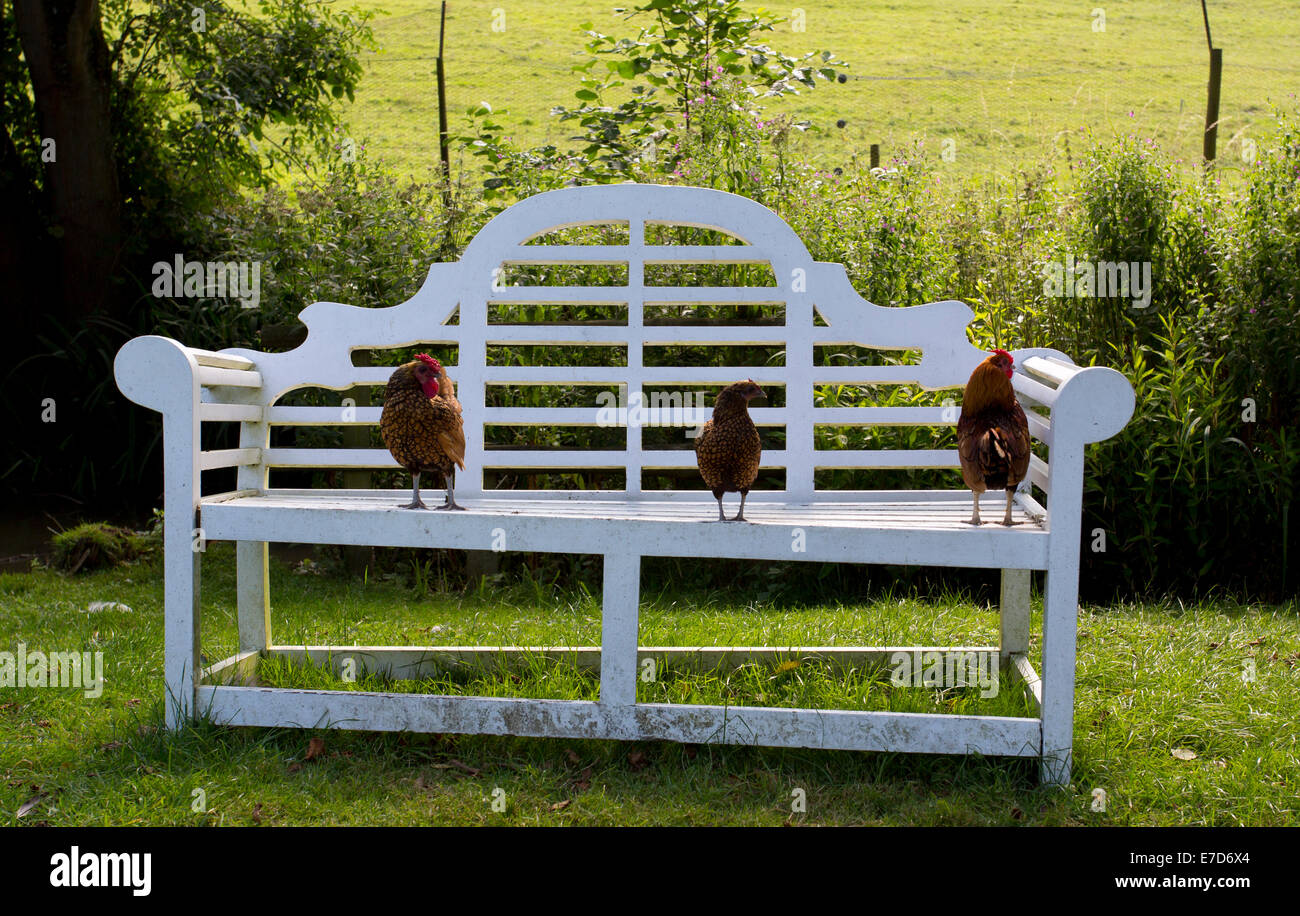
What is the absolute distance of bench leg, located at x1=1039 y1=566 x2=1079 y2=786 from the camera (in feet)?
7.87

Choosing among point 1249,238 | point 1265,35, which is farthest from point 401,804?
point 1265,35

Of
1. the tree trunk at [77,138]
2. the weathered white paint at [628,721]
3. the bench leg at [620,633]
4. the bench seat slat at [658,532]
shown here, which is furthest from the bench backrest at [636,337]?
the tree trunk at [77,138]

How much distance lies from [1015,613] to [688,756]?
1.12 metres

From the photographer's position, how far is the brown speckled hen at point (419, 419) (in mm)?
2678

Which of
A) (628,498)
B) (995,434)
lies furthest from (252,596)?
(995,434)

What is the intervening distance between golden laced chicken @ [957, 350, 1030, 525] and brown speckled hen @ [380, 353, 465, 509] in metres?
1.33

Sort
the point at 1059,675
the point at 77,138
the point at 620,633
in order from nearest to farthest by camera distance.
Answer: the point at 1059,675 < the point at 620,633 < the point at 77,138

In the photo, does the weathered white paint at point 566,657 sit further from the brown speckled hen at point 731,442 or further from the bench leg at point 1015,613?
the brown speckled hen at point 731,442

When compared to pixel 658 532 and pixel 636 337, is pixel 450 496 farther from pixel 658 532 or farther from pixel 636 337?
pixel 636 337

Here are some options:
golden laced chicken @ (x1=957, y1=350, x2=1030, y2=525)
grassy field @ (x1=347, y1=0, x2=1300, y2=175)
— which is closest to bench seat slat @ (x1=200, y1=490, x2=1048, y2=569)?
golden laced chicken @ (x1=957, y1=350, x2=1030, y2=525)

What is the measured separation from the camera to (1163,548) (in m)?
4.33

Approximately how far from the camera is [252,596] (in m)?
3.12

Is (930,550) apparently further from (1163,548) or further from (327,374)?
(1163,548)

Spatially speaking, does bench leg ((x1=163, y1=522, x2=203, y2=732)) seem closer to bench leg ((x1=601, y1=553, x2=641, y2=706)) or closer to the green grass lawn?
the green grass lawn
